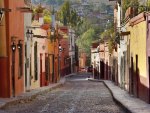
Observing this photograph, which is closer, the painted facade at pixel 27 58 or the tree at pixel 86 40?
the painted facade at pixel 27 58

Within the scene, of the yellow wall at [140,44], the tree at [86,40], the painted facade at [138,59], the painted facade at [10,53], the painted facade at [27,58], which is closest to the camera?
the painted facade at [138,59]

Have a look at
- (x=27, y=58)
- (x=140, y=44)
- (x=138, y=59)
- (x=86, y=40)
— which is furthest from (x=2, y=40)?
(x=86, y=40)

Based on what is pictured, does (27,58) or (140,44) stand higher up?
(140,44)

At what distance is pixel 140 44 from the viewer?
84.5 ft

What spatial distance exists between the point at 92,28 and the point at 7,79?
124 m

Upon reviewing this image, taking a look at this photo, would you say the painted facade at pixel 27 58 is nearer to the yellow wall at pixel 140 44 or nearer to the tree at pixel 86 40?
the yellow wall at pixel 140 44

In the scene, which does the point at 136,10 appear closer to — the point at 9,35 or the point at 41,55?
the point at 9,35

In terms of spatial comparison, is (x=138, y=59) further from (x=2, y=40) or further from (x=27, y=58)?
(x=27, y=58)

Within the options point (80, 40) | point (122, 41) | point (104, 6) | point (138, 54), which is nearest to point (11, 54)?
point (138, 54)

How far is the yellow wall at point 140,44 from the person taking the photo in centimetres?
2441

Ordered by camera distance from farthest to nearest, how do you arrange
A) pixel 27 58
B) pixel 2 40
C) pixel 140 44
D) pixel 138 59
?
pixel 27 58, pixel 2 40, pixel 138 59, pixel 140 44

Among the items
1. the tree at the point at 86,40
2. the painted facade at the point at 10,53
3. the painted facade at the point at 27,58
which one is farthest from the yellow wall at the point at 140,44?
the tree at the point at 86,40

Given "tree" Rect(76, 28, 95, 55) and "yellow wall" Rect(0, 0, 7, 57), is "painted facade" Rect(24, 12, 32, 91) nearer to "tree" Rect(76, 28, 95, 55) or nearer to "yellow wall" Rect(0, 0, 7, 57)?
"yellow wall" Rect(0, 0, 7, 57)

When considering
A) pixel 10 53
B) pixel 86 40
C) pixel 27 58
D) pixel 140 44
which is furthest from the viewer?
pixel 86 40
